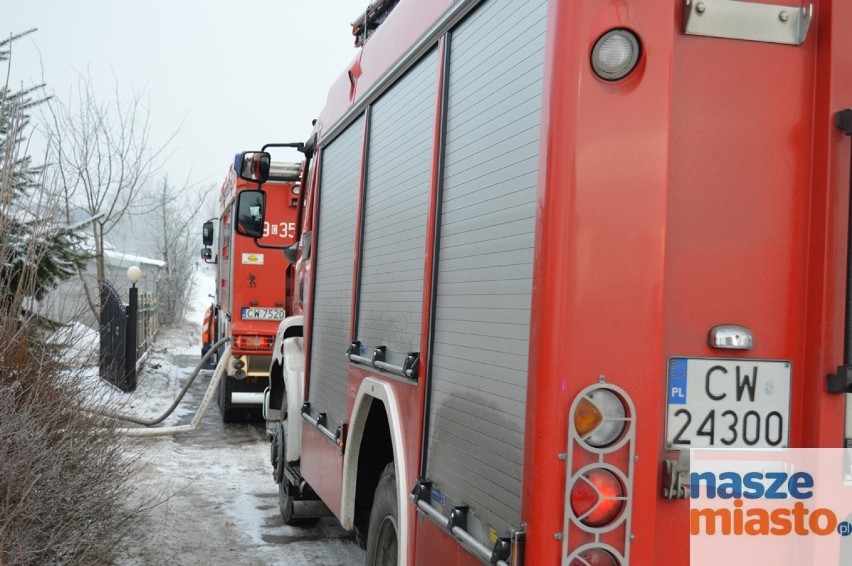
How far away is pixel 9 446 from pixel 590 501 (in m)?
2.86

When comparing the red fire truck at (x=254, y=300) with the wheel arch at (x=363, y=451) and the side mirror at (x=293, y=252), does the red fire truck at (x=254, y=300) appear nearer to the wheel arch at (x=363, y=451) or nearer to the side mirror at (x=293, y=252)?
the side mirror at (x=293, y=252)

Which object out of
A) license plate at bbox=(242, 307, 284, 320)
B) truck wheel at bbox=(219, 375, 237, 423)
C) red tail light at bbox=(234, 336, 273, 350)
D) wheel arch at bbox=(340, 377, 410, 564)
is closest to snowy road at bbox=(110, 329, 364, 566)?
truck wheel at bbox=(219, 375, 237, 423)

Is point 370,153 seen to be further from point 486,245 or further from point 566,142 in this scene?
point 566,142

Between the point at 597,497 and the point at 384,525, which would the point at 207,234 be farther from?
the point at 597,497

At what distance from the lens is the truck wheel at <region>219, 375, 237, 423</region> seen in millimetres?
12656

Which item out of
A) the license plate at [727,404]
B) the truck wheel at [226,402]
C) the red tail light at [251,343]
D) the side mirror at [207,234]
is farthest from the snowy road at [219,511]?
the side mirror at [207,234]

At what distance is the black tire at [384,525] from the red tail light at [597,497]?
162cm

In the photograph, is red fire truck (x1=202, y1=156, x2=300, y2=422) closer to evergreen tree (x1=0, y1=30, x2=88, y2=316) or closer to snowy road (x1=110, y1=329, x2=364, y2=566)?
snowy road (x1=110, y1=329, x2=364, y2=566)

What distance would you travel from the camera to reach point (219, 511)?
7.56 m

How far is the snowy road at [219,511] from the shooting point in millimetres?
6242

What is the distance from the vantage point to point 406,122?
4047mm

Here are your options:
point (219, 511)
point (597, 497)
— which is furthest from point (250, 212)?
point (597, 497)

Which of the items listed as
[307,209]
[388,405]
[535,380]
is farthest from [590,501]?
[307,209]

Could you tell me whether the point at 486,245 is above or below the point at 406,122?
below
